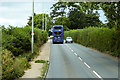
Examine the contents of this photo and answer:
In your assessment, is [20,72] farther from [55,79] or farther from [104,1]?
[104,1]

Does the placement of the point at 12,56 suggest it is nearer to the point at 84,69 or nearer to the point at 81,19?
the point at 84,69

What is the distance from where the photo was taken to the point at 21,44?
53.3ft

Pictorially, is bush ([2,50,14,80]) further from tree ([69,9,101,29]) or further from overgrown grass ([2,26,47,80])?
tree ([69,9,101,29])

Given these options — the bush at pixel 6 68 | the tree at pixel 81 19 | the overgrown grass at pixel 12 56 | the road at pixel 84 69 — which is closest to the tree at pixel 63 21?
the tree at pixel 81 19

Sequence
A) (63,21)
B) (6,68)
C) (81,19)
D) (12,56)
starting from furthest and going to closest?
1. (81,19)
2. (63,21)
3. (12,56)
4. (6,68)

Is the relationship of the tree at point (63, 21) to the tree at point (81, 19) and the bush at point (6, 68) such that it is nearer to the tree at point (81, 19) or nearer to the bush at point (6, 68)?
the tree at point (81, 19)

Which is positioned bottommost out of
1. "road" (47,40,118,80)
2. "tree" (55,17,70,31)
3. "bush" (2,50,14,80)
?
"road" (47,40,118,80)

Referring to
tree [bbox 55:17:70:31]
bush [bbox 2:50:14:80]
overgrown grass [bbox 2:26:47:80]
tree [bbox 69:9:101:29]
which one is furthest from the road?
tree [bbox 69:9:101:29]

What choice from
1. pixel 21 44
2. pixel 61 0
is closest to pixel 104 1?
pixel 61 0

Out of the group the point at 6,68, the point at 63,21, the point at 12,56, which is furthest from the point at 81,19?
the point at 6,68

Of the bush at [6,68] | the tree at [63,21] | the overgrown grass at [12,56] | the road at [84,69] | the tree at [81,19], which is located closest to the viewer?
the bush at [6,68]

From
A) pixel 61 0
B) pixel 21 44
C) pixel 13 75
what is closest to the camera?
pixel 13 75

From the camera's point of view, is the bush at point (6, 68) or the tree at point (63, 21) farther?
the tree at point (63, 21)

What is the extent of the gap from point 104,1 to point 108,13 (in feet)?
4.64
